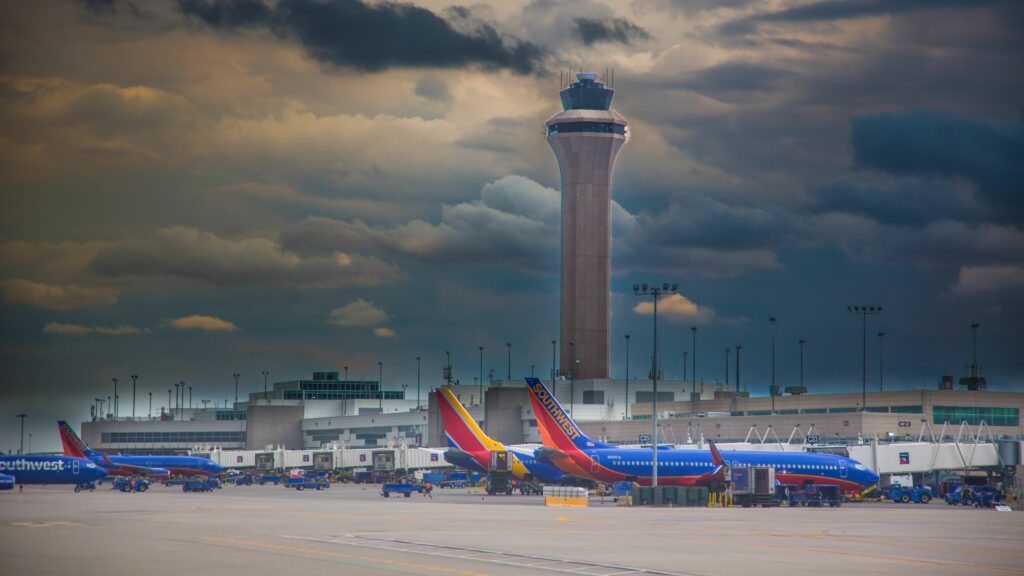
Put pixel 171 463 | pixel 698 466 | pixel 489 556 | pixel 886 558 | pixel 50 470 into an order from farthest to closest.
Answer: pixel 171 463 < pixel 50 470 < pixel 698 466 < pixel 886 558 < pixel 489 556

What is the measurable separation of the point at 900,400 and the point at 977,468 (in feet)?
136

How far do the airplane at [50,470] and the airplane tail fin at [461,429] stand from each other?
122ft

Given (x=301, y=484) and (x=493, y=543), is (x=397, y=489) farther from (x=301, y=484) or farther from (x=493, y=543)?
(x=493, y=543)

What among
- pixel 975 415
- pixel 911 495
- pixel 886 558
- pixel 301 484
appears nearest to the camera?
pixel 886 558

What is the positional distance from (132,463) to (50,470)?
3264 centimetres

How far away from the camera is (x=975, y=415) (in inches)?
6580

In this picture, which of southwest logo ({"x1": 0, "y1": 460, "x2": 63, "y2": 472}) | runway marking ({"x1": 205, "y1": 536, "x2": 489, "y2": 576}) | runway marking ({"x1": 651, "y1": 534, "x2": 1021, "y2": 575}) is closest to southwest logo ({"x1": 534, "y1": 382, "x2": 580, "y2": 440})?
southwest logo ({"x1": 0, "y1": 460, "x2": 63, "y2": 472})

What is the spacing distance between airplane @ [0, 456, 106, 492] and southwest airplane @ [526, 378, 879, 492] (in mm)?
51794

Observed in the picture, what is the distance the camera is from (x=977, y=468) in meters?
128

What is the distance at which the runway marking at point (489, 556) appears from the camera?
3912 centimetres

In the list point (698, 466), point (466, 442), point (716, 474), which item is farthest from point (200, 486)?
point (716, 474)

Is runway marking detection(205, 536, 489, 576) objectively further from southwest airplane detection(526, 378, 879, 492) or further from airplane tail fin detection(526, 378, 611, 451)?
airplane tail fin detection(526, 378, 611, 451)

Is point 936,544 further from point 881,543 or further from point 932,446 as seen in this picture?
point 932,446

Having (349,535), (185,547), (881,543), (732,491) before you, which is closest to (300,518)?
(349,535)
